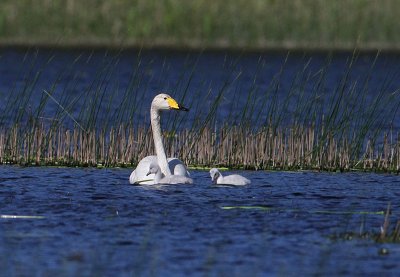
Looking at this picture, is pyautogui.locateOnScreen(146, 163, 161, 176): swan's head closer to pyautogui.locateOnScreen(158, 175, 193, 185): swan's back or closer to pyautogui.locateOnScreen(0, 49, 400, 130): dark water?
pyautogui.locateOnScreen(158, 175, 193, 185): swan's back

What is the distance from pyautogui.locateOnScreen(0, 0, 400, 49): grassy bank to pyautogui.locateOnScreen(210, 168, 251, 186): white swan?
88.2 ft

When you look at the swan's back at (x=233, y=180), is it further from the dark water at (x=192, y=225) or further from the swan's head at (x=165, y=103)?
the swan's head at (x=165, y=103)

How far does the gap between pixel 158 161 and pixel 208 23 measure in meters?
28.3

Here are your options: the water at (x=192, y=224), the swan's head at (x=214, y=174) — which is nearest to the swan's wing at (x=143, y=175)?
the water at (x=192, y=224)

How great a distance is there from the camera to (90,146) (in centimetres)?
1919

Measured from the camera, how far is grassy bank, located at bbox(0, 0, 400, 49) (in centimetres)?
4375

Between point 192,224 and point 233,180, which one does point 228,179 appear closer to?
point 233,180

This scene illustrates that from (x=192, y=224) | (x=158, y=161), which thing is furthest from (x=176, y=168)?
(x=192, y=224)

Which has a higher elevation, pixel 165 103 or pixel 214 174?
pixel 165 103

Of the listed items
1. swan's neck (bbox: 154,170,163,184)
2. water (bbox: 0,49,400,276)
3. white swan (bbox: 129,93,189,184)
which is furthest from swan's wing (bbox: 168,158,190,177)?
swan's neck (bbox: 154,170,163,184)

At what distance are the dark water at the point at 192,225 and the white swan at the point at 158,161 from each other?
7.4 inches

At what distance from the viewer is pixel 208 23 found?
44812mm

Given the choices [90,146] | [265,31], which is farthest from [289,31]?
[90,146]

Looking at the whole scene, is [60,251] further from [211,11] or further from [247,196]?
[211,11]
